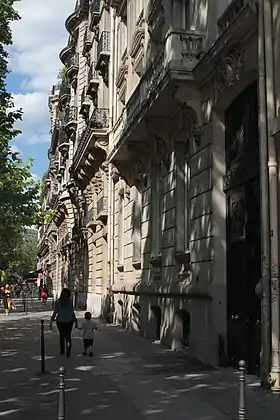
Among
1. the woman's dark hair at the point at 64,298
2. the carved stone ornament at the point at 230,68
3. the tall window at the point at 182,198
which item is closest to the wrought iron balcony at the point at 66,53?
the tall window at the point at 182,198

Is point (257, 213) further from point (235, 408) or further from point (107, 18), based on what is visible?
point (107, 18)

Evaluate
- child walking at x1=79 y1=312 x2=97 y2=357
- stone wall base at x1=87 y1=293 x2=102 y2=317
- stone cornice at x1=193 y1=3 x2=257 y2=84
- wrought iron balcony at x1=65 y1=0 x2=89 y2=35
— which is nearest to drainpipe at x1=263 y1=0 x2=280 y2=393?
stone cornice at x1=193 y1=3 x2=257 y2=84

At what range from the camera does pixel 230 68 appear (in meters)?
12.5

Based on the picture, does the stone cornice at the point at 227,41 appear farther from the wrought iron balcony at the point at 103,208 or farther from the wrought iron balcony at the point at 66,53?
the wrought iron balcony at the point at 66,53

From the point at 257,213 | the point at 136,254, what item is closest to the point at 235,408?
the point at 257,213

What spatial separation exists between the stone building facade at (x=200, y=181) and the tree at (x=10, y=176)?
3.58 metres

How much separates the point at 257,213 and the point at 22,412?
5.52m

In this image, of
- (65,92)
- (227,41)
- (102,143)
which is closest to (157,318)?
(227,41)

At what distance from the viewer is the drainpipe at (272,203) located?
1012cm

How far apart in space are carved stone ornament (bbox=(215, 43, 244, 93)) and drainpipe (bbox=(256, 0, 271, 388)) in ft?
3.86

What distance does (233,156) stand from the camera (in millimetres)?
13250

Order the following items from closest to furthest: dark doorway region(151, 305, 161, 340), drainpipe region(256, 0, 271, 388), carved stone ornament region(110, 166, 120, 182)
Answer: drainpipe region(256, 0, 271, 388) < dark doorway region(151, 305, 161, 340) < carved stone ornament region(110, 166, 120, 182)

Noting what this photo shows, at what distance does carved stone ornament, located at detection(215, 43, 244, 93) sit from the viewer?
12156 millimetres

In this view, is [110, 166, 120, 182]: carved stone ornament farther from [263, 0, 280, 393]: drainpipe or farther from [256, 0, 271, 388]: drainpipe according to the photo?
[263, 0, 280, 393]: drainpipe
